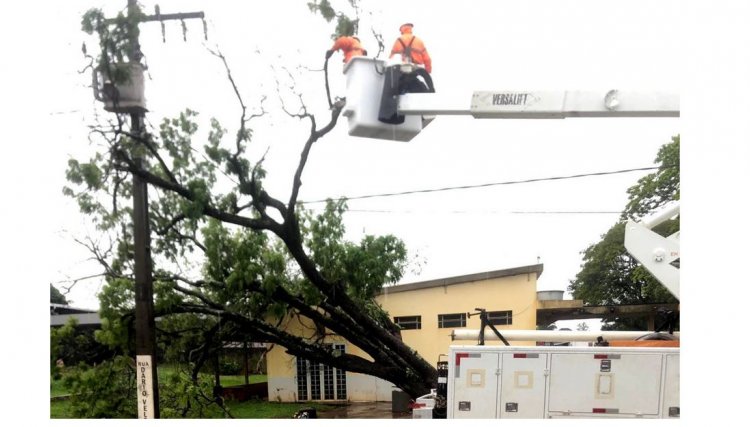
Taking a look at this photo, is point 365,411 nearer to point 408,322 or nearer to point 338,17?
point 408,322

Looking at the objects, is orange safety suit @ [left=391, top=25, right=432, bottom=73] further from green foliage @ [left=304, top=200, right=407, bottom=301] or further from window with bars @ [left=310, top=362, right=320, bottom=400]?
window with bars @ [left=310, top=362, right=320, bottom=400]

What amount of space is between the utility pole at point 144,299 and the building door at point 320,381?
269cm

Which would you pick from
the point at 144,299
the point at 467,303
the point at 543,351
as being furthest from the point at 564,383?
the point at 144,299

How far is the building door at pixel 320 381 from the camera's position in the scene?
8.98 meters

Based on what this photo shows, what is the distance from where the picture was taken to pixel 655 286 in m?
7.47

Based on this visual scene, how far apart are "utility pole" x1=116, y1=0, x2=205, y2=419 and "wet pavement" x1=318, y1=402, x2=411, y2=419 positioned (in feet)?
7.42

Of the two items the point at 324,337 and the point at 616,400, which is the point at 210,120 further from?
the point at 616,400

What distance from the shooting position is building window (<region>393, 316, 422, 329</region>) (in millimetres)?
8289

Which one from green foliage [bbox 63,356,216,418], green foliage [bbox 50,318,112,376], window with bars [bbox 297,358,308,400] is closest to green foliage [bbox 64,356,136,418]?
green foliage [bbox 63,356,216,418]

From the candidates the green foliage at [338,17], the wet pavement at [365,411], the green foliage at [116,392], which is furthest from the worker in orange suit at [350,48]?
the green foliage at [116,392]

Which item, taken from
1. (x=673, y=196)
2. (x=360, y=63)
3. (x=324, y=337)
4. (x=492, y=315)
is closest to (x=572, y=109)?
(x=360, y=63)

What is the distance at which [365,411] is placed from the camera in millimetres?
8031

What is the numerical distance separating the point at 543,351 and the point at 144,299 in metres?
4.09

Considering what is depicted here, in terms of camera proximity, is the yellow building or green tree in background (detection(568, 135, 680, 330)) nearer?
green tree in background (detection(568, 135, 680, 330))
